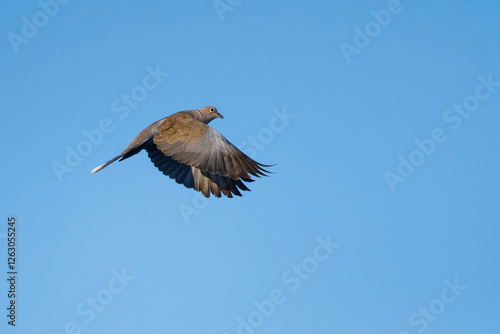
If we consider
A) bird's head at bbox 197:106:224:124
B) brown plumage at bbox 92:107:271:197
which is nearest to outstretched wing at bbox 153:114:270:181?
brown plumage at bbox 92:107:271:197

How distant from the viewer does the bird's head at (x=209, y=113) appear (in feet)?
68.8

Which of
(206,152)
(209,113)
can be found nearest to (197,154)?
(206,152)

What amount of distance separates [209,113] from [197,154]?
8.50ft

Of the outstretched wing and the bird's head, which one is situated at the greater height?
the bird's head

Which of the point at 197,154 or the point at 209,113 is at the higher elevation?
the point at 209,113

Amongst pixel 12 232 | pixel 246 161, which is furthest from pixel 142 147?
pixel 12 232

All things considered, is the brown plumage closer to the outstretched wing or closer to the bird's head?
the outstretched wing

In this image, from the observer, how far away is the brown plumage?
1870cm

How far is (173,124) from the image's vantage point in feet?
64.0

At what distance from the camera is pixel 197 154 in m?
18.7

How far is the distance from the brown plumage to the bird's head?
0.44 metres

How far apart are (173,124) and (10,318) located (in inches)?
255

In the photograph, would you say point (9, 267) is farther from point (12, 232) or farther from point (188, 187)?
point (188, 187)

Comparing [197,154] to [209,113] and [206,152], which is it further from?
[209,113]
